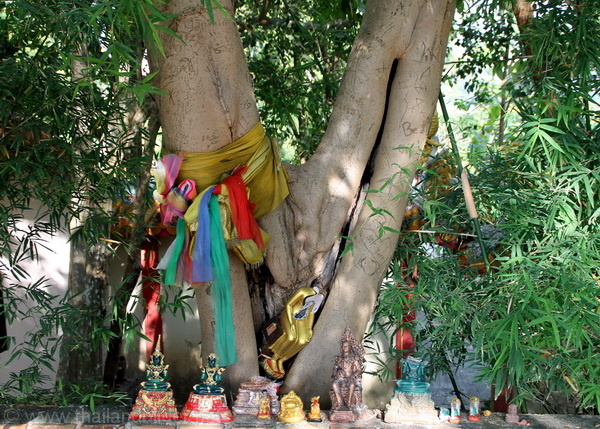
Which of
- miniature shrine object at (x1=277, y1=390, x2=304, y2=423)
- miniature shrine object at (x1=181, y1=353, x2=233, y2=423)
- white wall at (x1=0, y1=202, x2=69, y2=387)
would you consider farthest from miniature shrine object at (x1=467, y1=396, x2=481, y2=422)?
white wall at (x1=0, y1=202, x2=69, y2=387)

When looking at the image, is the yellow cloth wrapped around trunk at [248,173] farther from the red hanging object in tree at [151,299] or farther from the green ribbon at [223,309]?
the red hanging object in tree at [151,299]

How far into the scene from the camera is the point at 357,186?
3.08 m

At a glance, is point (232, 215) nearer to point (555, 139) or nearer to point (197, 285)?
point (197, 285)

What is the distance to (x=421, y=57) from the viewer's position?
9.86 ft

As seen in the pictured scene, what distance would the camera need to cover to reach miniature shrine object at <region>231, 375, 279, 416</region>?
2707 mm

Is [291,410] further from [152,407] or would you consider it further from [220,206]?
[220,206]

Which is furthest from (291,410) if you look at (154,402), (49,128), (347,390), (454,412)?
(49,128)

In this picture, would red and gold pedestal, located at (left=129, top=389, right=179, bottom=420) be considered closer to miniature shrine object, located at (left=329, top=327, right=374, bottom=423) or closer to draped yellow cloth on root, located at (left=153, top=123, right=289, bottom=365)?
draped yellow cloth on root, located at (left=153, top=123, right=289, bottom=365)

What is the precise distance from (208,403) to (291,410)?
32 cm

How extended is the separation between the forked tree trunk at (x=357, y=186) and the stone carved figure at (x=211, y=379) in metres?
0.21

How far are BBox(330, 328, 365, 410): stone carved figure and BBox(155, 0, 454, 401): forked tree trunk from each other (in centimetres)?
22

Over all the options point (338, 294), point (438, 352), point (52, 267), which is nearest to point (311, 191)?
point (338, 294)

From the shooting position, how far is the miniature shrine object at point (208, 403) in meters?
2.62

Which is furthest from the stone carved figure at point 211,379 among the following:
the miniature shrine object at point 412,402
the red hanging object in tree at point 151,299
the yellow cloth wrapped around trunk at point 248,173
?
the red hanging object in tree at point 151,299
